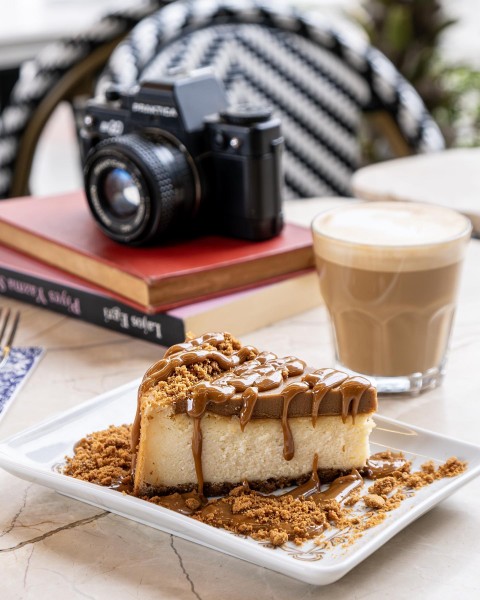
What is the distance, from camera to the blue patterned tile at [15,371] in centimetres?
98

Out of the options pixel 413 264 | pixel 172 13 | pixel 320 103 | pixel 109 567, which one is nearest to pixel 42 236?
pixel 413 264

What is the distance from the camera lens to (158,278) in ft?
3.62

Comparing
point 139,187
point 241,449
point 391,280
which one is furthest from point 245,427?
point 139,187

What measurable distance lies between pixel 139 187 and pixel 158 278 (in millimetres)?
155

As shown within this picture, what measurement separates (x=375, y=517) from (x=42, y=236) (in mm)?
736

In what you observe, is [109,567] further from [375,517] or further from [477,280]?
[477,280]

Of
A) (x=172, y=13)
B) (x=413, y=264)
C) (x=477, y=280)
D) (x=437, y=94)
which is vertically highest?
(x=172, y=13)

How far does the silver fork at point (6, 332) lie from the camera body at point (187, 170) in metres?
0.17

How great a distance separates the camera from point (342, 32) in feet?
7.06

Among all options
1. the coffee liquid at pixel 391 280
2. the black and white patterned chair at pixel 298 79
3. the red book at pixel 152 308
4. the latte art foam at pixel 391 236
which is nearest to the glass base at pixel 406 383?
the coffee liquid at pixel 391 280

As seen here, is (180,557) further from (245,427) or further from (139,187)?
(139,187)

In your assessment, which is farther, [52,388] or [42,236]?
[42,236]

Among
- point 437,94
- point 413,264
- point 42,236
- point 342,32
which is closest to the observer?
point 413,264

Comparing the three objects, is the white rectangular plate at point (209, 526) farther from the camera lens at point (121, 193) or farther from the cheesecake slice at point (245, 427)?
the camera lens at point (121, 193)
